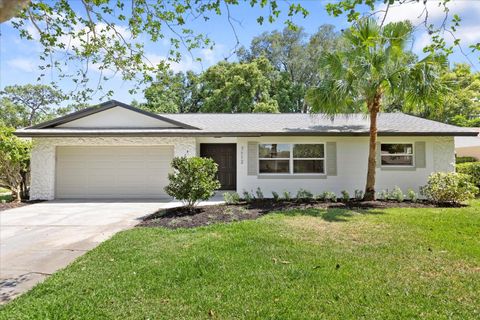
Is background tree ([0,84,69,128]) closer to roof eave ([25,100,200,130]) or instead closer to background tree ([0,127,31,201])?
roof eave ([25,100,200,130])

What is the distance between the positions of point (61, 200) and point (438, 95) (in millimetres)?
14810

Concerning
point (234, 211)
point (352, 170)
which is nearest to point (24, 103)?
point (234, 211)

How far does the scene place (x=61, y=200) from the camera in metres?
13.8

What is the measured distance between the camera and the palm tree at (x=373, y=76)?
10516 millimetres

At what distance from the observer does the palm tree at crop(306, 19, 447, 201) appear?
10516mm

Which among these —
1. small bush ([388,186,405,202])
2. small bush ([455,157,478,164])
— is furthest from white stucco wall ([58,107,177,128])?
small bush ([455,157,478,164])

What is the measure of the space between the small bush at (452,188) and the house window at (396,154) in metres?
2.13

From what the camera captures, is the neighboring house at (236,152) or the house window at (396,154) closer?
the neighboring house at (236,152)

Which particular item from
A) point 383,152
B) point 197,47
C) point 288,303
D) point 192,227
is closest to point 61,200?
point 192,227

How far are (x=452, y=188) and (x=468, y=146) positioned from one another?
1120cm

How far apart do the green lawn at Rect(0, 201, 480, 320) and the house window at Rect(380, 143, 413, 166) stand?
6.38 metres

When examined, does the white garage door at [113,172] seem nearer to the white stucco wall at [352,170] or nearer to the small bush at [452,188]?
the white stucco wall at [352,170]

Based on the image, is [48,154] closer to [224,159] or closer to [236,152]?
[224,159]

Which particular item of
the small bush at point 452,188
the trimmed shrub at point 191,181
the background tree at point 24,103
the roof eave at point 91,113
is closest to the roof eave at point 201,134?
the roof eave at point 91,113
